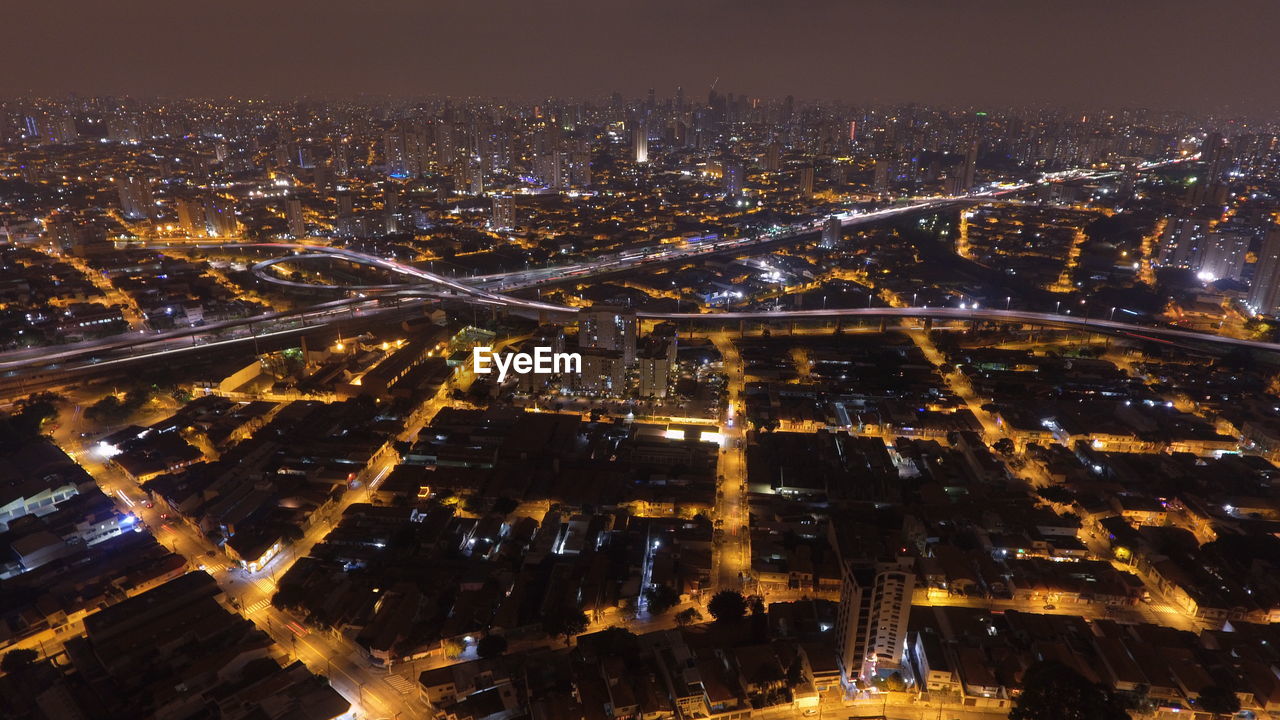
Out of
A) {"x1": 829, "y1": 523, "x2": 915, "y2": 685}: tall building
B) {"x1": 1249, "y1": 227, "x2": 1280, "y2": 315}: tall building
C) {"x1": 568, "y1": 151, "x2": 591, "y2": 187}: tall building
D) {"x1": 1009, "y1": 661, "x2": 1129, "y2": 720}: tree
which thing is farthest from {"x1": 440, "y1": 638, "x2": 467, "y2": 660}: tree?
{"x1": 568, "y1": 151, "x2": 591, "y2": 187}: tall building

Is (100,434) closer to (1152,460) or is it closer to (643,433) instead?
(643,433)

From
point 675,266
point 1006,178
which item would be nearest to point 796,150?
point 1006,178

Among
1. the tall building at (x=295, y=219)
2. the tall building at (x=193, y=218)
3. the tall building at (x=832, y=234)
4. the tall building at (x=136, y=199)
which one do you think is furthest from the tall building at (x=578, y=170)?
the tall building at (x=136, y=199)

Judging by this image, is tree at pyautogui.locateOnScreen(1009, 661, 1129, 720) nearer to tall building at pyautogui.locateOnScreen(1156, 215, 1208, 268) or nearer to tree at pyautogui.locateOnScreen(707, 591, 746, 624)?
tree at pyautogui.locateOnScreen(707, 591, 746, 624)

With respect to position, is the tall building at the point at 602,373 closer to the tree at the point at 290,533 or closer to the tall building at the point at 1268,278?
the tree at the point at 290,533

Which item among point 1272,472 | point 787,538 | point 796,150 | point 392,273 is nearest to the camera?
point 787,538

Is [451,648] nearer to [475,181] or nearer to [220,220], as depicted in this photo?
[220,220]

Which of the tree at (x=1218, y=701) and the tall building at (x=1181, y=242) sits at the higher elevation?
the tall building at (x=1181, y=242)

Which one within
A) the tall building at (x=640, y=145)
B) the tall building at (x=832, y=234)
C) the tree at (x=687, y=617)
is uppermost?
the tall building at (x=640, y=145)
